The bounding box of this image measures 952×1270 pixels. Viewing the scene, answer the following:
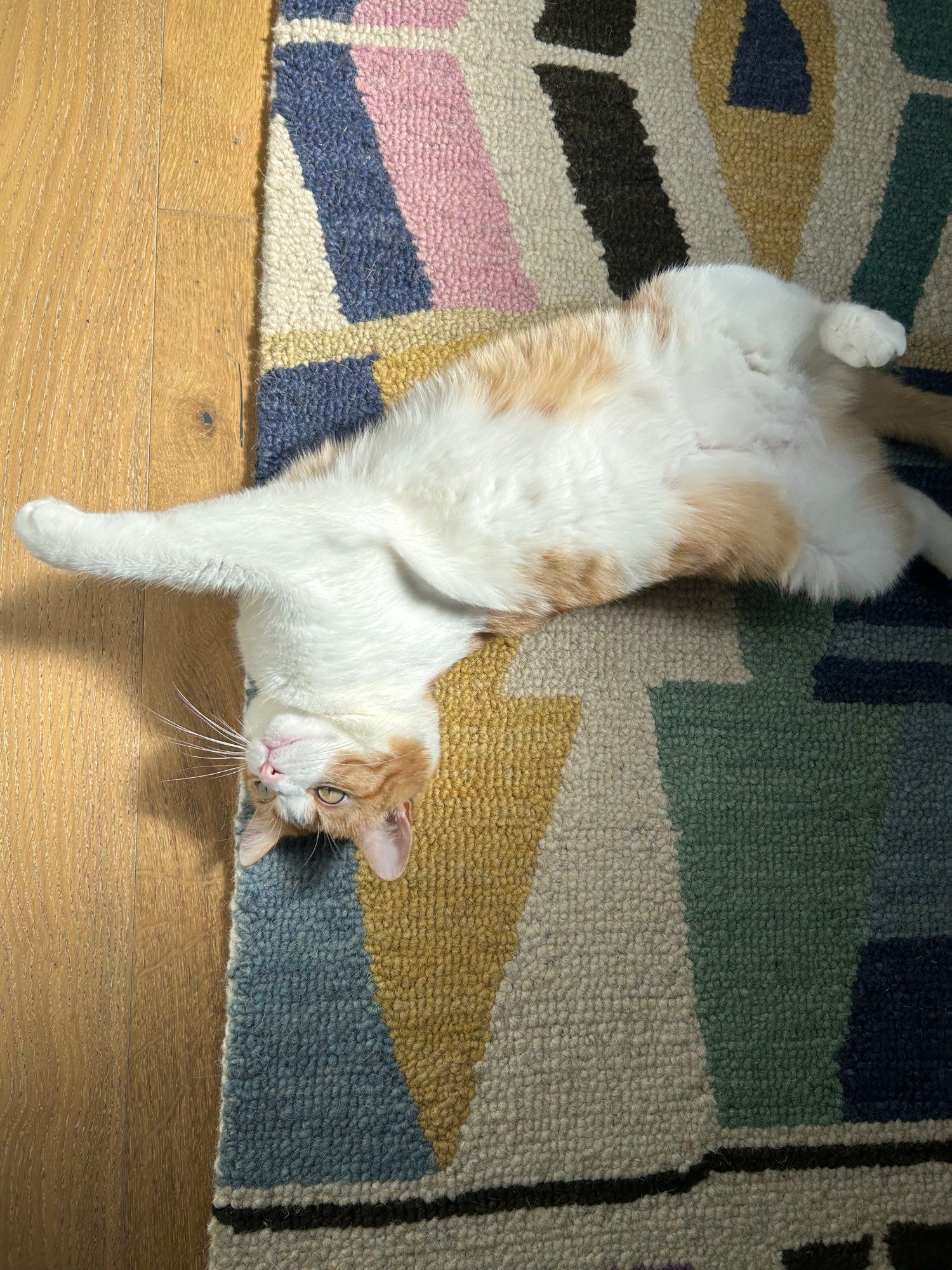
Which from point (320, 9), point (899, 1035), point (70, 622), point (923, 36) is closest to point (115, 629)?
point (70, 622)

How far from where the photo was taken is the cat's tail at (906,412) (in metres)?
1.31

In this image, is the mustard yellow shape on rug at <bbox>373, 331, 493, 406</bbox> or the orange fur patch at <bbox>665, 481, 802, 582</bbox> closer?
the orange fur patch at <bbox>665, 481, 802, 582</bbox>

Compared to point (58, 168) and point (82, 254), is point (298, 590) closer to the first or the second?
point (82, 254)

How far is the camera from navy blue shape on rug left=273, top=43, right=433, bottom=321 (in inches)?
53.1

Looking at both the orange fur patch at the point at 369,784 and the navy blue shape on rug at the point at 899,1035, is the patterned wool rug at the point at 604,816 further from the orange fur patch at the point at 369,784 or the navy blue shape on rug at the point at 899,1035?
the orange fur patch at the point at 369,784

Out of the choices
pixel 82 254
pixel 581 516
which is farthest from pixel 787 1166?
pixel 82 254

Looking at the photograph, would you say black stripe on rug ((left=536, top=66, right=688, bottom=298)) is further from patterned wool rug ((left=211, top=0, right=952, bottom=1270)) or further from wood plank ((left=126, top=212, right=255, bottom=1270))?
wood plank ((left=126, top=212, right=255, bottom=1270))

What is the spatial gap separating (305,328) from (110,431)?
31 cm

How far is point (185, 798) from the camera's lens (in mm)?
1299

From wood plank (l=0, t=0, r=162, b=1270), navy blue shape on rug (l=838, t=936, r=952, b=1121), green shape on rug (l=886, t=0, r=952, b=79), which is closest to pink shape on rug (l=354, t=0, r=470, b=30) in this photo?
wood plank (l=0, t=0, r=162, b=1270)

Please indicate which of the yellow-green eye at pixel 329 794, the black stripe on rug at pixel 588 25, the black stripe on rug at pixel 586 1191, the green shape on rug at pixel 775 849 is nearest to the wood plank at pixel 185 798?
the black stripe on rug at pixel 586 1191

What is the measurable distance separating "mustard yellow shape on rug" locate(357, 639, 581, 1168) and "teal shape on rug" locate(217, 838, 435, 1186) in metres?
0.03

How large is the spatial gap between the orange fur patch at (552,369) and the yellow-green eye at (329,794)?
514 millimetres

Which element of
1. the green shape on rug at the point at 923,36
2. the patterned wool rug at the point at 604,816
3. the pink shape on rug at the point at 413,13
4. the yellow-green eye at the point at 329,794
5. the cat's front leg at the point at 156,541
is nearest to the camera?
the cat's front leg at the point at 156,541
